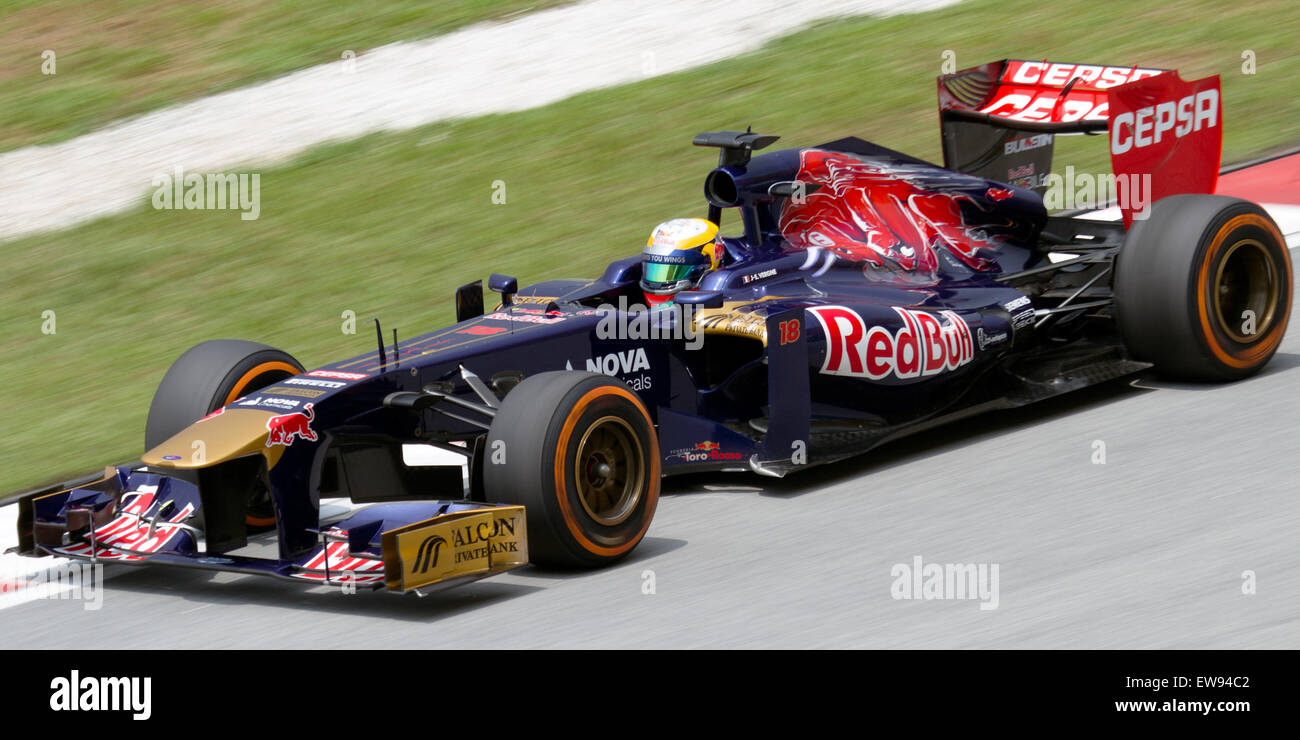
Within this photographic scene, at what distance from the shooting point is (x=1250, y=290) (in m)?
8.48

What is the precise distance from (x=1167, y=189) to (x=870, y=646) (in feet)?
14.6

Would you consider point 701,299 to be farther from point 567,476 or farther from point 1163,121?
point 1163,121

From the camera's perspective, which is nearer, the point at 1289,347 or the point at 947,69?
the point at 1289,347

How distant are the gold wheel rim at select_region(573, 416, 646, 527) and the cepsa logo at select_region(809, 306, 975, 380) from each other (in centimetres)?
129

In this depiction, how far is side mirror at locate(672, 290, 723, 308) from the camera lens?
24.9ft

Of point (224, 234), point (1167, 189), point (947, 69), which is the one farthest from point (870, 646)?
point (947, 69)

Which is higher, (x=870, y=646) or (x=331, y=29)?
(x=331, y=29)

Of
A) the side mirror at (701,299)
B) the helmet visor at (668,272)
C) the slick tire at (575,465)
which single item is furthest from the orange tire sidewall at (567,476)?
the helmet visor at (668,272)

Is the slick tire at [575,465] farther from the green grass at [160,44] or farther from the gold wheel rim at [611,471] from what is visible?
the green grass at [160,44]

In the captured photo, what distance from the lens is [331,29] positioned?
18.5 m

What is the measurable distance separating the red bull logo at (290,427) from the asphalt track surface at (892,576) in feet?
2.11

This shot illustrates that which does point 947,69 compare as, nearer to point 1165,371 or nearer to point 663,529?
point 1165,371

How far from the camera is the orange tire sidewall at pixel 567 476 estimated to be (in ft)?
20.1

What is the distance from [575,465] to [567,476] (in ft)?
0.20
